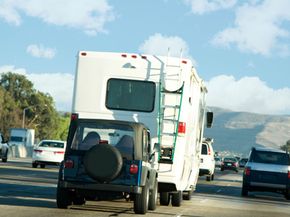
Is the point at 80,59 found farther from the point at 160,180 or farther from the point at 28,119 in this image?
the point at 28,119

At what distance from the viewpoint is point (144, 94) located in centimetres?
1855

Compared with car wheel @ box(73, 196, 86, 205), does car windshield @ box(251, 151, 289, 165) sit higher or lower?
higher

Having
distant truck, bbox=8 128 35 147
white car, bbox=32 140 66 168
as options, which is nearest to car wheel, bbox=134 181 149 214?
white car, bbox=32 140 66 168

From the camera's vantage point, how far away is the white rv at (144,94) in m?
18.4

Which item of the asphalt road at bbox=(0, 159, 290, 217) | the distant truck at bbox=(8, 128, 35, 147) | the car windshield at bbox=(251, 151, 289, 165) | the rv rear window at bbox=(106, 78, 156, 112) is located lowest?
the asphalt road at bbox=(0, 159, 290, 217)

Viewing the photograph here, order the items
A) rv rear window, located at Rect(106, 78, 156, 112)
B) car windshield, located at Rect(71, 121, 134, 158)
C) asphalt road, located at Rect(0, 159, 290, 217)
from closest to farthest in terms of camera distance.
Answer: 1. asphalt road, located at Rect(0, 159, 290, 217)
2. car windshield, located at Rect(71, 121, 134, 158)
3. rv rear window, located at Rect(106, 78, 156, 112)

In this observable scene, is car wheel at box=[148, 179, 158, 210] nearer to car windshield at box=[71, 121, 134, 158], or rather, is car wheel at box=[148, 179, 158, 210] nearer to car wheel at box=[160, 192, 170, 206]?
car windshield at box=[71, 121, 134, 158]

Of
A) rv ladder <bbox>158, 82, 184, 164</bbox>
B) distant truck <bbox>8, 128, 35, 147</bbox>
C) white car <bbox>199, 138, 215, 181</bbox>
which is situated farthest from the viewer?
distant truck <bbox>8, 128, 35, 147</bbox>

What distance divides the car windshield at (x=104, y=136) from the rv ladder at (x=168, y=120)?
1963 millimetres

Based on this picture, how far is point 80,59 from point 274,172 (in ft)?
41.8

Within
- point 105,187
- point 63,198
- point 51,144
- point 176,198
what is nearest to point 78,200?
point 63,198

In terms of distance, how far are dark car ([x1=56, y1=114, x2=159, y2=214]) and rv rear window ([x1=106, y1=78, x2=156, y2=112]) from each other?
5.38 ft

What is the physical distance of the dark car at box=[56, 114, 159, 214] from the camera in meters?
15.8

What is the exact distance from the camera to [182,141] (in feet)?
60.6
